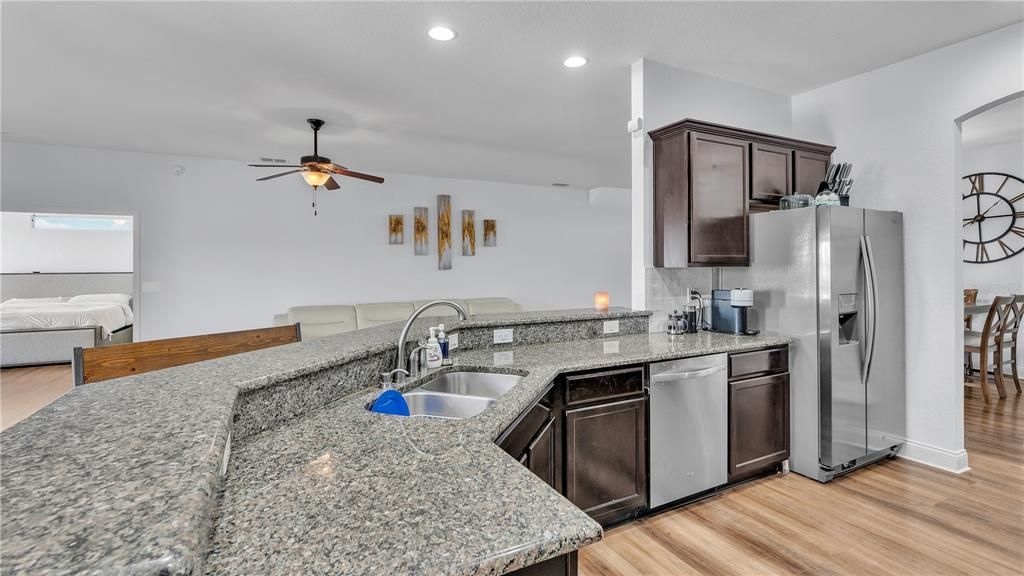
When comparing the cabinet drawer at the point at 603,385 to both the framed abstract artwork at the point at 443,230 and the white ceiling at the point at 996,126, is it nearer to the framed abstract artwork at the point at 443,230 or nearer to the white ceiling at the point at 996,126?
the white ceiling at the point at 996,126

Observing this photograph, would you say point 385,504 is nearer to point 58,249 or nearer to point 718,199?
point 718,199

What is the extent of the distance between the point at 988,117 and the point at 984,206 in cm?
148

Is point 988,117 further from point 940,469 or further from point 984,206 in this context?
point 940,469

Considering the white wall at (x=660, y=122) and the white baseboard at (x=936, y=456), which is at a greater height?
the white wall at (x=660, y=122)

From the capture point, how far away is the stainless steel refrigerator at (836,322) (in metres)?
2.72

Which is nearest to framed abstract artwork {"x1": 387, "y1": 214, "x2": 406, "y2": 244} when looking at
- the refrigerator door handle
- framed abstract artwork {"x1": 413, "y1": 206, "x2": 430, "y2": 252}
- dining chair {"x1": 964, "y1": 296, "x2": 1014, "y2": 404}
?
framed abstract artwork {"x1": 413, "y1": 206, "x2": 430, "y2": 252}

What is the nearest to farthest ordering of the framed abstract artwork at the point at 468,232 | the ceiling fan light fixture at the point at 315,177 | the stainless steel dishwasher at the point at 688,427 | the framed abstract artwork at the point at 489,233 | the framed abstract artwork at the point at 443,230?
the stainless steel dishwasher at the point at 688,427 < the ceiling fan light fixture at the point at 315,177 < the framed abstract artwork at the point at 443,230 < the framed abstract artwork at the point at 468,232 < the framed abstract artwork at the point at 489,233

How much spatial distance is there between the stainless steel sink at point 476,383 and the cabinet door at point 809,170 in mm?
2604

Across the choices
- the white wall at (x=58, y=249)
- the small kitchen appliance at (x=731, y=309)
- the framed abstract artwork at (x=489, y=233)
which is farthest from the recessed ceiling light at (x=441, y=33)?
the white wall at (x=58, y=249)

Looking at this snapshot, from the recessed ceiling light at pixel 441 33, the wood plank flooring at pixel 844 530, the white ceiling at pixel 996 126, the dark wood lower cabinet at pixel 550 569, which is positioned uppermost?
the white ceiling at pixel 996 126

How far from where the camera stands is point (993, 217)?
5.00 meters

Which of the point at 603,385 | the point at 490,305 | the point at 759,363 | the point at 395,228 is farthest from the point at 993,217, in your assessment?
the point at 395,228

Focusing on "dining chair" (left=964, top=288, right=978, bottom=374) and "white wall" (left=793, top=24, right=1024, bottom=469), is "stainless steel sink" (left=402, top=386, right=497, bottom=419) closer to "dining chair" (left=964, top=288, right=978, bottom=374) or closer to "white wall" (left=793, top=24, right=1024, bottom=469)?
"white wall" (left=793, top=24, right=1024, bottom=469)

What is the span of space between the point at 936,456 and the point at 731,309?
152 centimetres
